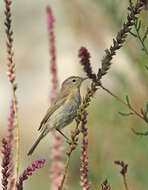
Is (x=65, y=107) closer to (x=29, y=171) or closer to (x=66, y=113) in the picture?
(x=66, y=113)

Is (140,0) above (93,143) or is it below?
below

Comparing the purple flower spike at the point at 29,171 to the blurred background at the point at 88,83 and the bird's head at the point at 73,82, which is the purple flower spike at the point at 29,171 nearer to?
the blurred background at the point at 88,83

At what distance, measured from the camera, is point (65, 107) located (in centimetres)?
613

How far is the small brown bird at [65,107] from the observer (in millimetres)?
5988

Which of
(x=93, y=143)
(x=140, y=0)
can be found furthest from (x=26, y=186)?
(x=140, y=0)

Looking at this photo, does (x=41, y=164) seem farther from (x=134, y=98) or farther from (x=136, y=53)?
(x=134, y=98)

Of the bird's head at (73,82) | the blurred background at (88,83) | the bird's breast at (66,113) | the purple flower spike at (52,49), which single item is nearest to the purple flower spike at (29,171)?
the purple flower spike at (52,49)

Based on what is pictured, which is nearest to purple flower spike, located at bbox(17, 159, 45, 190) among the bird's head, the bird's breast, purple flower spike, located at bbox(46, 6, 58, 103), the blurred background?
purple flower spike, located at bbox(46, 6, 58, 103)

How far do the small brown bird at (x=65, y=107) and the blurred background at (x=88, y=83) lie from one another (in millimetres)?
369

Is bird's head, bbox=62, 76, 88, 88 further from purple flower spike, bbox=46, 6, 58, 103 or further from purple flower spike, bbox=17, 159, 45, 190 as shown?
purple flower spike, bbox=17, 159, 45, 190

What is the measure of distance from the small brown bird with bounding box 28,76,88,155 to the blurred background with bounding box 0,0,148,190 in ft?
1.21

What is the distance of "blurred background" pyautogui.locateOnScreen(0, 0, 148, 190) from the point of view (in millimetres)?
6066

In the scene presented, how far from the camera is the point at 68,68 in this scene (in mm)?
14078

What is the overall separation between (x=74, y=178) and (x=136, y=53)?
102 inches
